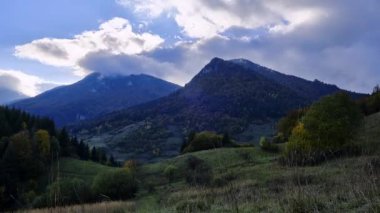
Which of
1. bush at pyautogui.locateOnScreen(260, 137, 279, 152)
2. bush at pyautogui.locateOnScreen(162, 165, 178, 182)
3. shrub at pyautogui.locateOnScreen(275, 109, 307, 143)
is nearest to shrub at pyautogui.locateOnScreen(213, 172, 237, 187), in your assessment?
bush at pyautogui.locateOnScreen(162, 165, 178, 182)

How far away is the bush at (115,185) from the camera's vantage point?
69.8 m

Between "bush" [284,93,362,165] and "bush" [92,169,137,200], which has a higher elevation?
"bush" [284,93,362,165]

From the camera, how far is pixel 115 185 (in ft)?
→ 236

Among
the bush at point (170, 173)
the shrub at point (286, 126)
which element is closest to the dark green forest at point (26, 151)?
the bush at point (170, 173)

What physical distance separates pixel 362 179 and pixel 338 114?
64969 millimetres

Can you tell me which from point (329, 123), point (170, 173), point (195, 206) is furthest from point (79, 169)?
point (195, 206)

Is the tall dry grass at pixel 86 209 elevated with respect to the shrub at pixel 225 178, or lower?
lower

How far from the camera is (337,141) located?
67.2 meters

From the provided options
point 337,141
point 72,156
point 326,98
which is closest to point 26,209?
point 337,141

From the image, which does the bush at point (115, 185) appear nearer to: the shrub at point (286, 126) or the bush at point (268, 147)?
the bush at point (268, 147)

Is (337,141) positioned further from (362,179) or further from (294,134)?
(362,179)

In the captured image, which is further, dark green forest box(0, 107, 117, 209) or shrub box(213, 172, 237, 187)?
dark green forest box(0, 107, 117, 209)

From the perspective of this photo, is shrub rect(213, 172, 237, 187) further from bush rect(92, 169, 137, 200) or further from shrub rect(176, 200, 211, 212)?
bush rect(92, 169, 137, 200)

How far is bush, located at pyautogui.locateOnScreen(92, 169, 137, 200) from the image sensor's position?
6980 cm
